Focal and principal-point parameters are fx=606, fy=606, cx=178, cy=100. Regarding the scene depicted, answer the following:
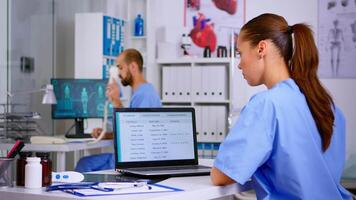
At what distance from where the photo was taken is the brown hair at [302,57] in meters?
2.01

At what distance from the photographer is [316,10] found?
5480 mm

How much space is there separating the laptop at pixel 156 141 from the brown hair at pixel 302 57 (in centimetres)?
52

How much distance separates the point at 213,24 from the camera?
5.85m

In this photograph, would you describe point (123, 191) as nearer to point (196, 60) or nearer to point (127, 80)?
point (127, 80)

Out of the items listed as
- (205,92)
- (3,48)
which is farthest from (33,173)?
(205,92)

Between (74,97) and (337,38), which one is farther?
(337,38)

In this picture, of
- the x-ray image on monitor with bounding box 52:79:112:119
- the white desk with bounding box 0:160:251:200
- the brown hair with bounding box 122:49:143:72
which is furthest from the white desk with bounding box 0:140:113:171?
the white desk with bounding box 0:160:251:200

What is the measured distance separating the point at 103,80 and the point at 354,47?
223 centimetres

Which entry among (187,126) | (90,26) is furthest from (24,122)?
(187,126)

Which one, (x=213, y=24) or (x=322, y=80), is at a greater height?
(x=213, y=24)

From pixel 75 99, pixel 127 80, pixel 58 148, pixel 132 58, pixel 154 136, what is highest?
pixel 132 58

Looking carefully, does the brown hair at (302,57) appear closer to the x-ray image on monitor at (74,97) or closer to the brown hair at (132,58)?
the brown hair at (132,58)

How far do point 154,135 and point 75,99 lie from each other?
8.43 ft

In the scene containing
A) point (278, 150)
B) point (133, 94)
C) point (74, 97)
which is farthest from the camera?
point (74, 97)
